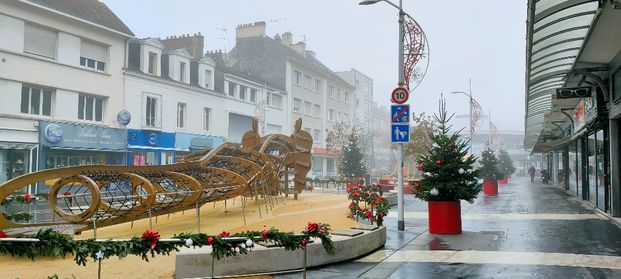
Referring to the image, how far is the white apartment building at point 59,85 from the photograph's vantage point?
2258 centimetres

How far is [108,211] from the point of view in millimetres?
8156

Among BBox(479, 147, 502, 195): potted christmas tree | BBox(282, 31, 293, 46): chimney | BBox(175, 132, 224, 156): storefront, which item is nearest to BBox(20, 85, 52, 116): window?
BBox(175, 132, 224, 156): storefront

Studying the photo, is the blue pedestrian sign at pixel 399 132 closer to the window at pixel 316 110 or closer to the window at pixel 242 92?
the window at pixel 242 92

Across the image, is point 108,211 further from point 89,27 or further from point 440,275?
point 89,27

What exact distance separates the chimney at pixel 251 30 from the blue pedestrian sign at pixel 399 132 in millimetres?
40672

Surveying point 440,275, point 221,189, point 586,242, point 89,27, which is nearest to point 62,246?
point 440,275

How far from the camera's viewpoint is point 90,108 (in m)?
26.8

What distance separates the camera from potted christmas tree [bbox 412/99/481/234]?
10.6 meters

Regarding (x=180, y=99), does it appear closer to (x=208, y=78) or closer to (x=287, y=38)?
(x=208, y=78)

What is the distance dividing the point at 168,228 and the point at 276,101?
3658 centimetres

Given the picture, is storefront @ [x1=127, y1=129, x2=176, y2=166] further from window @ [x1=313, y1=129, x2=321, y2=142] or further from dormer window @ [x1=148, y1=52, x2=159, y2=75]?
window @ [x1=313, y1=129, x2=321, y2=142]

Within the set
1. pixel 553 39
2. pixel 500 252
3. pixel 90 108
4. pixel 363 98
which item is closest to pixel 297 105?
pixel 363 98

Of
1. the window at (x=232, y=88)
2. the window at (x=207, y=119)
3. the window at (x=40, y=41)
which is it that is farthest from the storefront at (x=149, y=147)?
the window at (x=232, y=88)

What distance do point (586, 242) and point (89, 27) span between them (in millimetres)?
24768
